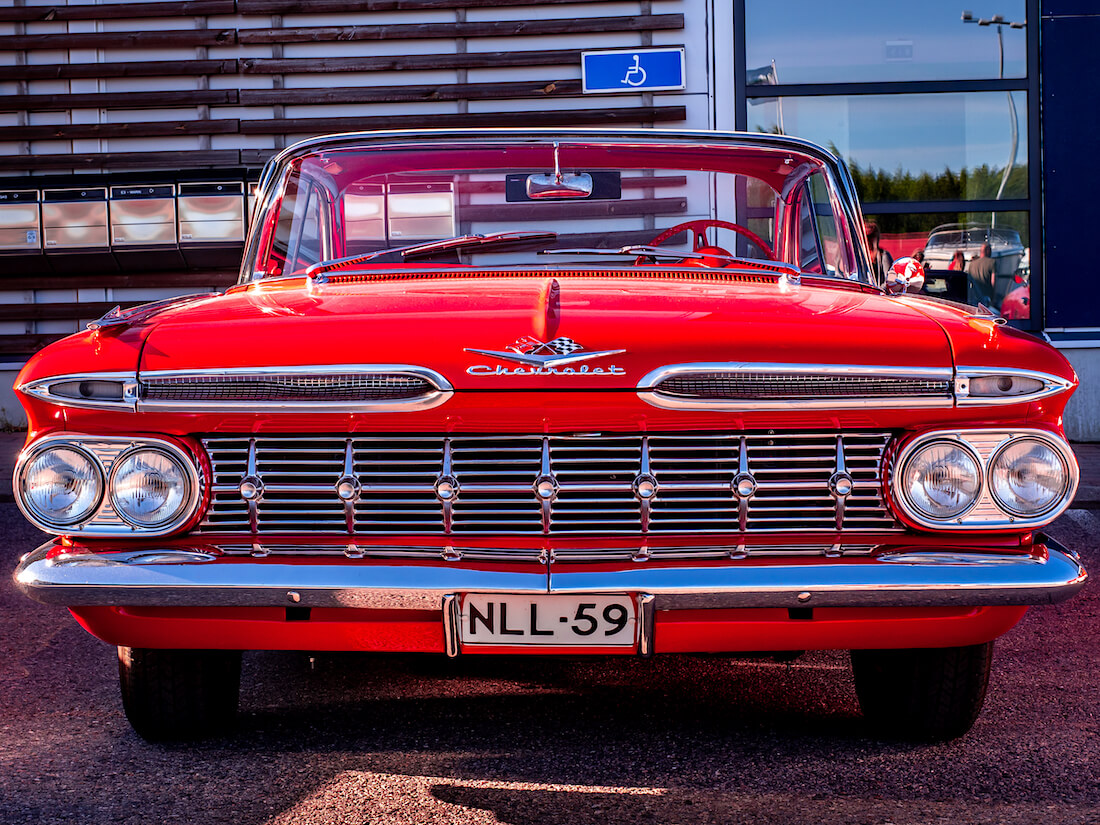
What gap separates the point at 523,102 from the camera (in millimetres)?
9781

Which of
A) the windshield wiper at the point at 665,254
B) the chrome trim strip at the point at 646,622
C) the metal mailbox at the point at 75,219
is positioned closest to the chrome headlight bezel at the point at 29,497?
the chrome trim strip at the point at 646,622

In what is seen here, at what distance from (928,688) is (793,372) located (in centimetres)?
97

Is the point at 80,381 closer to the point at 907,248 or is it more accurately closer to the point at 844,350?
the point at 844,350

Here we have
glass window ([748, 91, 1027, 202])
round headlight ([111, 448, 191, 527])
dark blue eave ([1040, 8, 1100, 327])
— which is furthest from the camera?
glass window ([748, 91, 1027, 202])

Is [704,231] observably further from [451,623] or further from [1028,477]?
[451,623]

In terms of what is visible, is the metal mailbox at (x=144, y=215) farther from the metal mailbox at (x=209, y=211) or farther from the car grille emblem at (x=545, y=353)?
the car grille emblem at (x=545, y=353)

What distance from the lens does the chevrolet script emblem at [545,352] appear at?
7.82ft

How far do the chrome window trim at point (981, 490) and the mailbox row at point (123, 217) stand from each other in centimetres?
794

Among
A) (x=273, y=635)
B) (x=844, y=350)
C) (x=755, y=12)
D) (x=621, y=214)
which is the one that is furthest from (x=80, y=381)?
(x=755, y=12)

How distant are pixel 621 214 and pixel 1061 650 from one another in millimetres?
2016

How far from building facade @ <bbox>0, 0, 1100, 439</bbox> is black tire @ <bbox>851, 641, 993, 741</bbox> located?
727cm

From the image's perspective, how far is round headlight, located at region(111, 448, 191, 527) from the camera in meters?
2.44

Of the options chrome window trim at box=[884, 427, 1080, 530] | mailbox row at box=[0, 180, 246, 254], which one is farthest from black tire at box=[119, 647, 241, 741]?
mailbox row at box=[0, 180, 246, 254]

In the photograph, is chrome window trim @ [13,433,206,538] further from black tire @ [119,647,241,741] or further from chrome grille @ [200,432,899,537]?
black tire @ [119,647,241,741]
